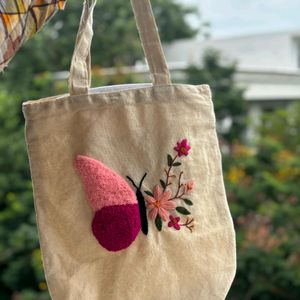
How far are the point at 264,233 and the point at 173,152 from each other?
167cm

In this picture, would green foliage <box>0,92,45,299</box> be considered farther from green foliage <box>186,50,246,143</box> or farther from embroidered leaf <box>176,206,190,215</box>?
embroidered leaf <box>176,206,190,215</box>

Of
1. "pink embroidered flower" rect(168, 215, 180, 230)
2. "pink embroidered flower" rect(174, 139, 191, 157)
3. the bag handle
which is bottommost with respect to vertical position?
"pink embroidered flower" rect(168, 215, 180, 230)

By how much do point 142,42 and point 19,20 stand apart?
0.32 ft

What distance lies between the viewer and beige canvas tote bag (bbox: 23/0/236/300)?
43cm

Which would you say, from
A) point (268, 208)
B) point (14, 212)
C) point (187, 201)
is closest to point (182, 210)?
point (187, 201)

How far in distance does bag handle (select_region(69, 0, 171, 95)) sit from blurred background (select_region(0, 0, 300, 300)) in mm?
1539

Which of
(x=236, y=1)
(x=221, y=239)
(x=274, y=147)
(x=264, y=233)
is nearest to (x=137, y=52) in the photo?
(x=236, y=1)

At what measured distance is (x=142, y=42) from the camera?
45cm

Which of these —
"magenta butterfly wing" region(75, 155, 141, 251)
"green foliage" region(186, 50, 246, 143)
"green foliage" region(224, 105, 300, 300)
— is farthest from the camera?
"green foliage" region(186, 50, 246, 143)

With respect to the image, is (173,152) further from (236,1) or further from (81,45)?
(236,1)

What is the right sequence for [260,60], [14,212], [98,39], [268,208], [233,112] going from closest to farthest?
[268,208]
[14,212]
[233,112]
[98,39]
[260,60]

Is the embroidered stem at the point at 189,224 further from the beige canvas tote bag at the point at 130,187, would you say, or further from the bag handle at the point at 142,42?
the bag handle at the point at 142,42

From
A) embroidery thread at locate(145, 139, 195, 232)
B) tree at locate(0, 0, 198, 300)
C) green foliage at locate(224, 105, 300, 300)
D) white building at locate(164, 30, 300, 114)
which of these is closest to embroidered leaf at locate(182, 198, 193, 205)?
embroidery thread at locate(145, 139, 195, 232)

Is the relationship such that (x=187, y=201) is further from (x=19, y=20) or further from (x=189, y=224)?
(x=19, y=20)
